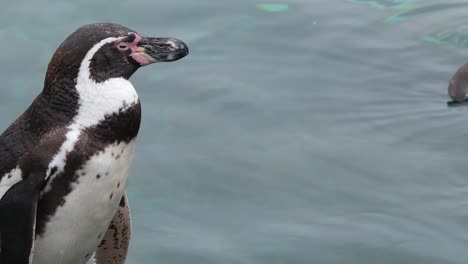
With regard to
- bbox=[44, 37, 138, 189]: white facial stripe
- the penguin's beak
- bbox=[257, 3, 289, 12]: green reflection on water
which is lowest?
bbox=[257, 3, 289, 12]: green reflection on water

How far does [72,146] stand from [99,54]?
0.32 meters

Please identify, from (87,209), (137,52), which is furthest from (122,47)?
(87,209)

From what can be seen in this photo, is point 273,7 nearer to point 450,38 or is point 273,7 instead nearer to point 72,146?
point 450,38

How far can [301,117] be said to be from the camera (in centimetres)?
A: 631

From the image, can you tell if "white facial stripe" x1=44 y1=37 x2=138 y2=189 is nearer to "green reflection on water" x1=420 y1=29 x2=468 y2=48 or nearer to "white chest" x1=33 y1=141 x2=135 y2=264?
"white chest" x1=33 y1=141 x2=135 y2=264

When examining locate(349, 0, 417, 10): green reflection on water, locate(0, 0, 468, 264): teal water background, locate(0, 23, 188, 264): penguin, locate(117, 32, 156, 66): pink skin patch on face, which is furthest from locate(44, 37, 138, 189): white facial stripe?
locate(349, 0, 417, 10): green reflection on water

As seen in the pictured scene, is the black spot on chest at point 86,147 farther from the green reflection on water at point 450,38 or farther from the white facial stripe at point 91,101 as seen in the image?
the green reflection on water at point 450,38

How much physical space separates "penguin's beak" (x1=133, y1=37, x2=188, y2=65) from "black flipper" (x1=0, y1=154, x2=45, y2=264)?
536mm

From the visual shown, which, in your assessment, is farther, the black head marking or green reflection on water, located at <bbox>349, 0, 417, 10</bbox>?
green reflection on water, located at <bbox>349, 0, 417, 10</bbox>

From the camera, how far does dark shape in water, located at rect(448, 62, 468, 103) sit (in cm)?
638

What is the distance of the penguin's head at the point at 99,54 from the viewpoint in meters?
3.90

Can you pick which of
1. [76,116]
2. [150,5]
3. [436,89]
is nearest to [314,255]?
[76,116]

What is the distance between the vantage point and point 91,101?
3.89 m

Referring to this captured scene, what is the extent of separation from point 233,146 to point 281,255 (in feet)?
3.64
